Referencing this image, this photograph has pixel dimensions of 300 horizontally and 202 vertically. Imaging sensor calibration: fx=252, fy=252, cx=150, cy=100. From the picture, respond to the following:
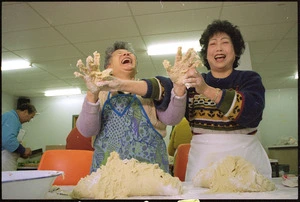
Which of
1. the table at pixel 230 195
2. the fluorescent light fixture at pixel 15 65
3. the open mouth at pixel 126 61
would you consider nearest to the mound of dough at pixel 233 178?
the table at pixel 230 195

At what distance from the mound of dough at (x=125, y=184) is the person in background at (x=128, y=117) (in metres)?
0.06

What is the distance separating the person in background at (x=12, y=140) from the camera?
0.34 meters

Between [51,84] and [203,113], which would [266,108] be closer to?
[203,113]

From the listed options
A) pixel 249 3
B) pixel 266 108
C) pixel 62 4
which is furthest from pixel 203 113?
pixel 62 4

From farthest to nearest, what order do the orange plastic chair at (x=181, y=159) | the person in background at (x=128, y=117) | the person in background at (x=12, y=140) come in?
1. the orange plastic chair at (x=181, y=159)
2. the person in background at (x=128, y=117)
3. the person in background at (x=12, y=140)

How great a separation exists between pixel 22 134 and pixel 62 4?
→ 20 cm

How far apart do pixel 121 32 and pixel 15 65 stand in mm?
184

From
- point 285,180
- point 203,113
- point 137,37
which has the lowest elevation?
point 285,180

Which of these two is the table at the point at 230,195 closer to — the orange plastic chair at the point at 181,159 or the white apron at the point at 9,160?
the white apron at the point at 9,160

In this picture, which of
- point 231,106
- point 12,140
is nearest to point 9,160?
point 12,140

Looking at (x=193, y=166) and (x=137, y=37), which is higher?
(x=137, y=37)

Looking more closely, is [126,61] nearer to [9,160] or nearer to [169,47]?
[169,47]

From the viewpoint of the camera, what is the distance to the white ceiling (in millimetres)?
389

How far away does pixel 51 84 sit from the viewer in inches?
18.0
